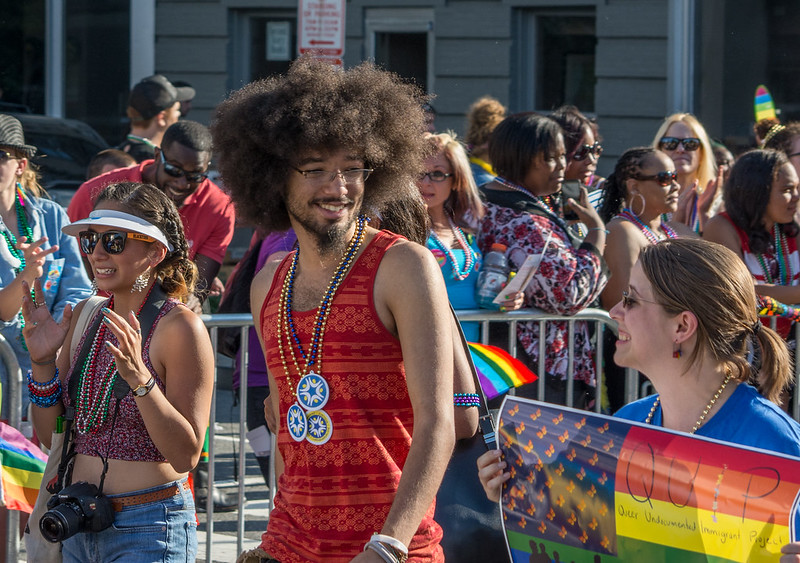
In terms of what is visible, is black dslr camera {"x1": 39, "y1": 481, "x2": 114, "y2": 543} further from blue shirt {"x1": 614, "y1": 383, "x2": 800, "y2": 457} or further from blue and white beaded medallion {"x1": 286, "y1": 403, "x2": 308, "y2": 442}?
blue shirt {"x1": 614, "y1": 383, "x2": 800, "y2": 457}

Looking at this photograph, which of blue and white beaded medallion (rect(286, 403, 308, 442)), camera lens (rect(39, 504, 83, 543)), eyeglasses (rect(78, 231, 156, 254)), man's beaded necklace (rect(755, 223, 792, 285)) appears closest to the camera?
blue and white beaded medallion (rect(286, 403, 308, 442))

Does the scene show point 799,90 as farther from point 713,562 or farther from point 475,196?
point 713,562

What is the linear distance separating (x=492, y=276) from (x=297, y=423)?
8.01 feet

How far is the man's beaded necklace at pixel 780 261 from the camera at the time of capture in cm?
623

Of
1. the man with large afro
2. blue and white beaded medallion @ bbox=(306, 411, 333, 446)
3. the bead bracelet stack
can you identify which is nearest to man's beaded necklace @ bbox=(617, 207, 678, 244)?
the man with large afro

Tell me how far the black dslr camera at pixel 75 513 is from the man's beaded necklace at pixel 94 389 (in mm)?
197

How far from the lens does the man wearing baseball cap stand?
7.65 metres

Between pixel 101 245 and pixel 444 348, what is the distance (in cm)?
133

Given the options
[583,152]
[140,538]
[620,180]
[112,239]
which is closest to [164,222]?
[112,239]

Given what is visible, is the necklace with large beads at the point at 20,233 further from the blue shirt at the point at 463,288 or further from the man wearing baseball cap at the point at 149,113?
the man wearing baseball cap at the point at 149,113

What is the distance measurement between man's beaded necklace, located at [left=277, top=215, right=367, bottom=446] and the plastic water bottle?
7.52 ft

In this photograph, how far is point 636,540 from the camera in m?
2.58

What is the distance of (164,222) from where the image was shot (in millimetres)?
3738

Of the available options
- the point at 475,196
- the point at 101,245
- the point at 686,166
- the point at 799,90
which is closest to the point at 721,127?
the point at 799,90
